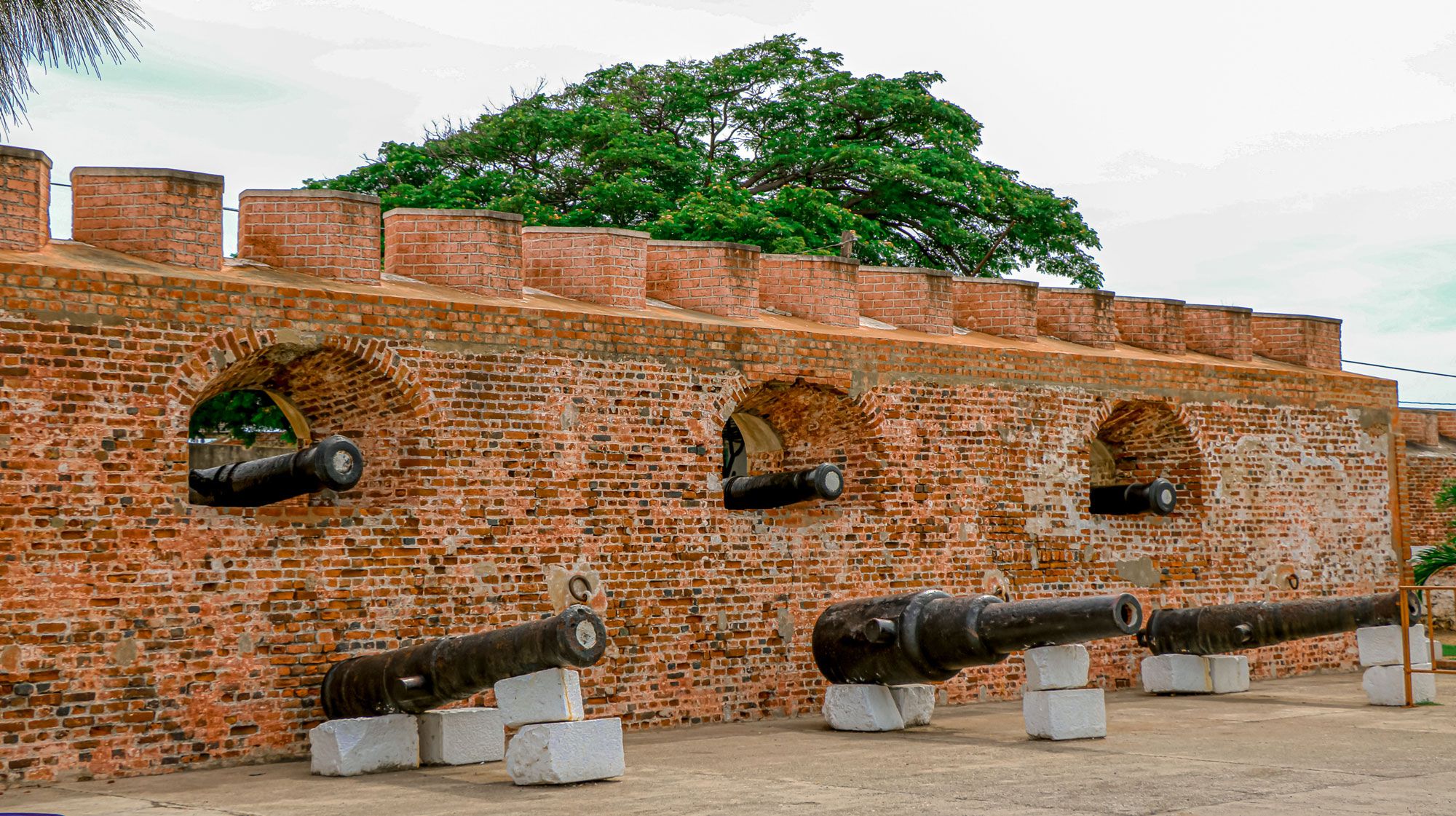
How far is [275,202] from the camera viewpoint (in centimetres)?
1061

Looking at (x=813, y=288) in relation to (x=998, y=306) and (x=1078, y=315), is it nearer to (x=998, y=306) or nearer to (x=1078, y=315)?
(x=998, y=306)

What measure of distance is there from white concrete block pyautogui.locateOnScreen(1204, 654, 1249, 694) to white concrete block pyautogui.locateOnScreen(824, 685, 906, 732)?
3.81 m

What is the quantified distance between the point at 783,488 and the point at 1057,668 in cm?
261

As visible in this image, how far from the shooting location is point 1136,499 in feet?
46.1

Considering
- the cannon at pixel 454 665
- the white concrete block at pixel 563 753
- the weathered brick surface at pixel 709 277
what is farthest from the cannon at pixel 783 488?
the white concrete block at pixel 563 753

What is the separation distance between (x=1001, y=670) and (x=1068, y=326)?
359 cm

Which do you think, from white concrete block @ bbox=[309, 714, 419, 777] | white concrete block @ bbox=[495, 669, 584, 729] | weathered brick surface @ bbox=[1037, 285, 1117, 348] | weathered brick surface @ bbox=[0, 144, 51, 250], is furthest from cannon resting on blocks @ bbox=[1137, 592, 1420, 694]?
weathered brick surface @ bbox=[0, 144, 51, 250]

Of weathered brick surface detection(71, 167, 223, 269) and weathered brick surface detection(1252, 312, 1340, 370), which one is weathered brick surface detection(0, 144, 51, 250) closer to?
weathered brick surface detection(71, 167, 223, 269)

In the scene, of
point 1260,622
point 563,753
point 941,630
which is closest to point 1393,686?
point 1260,622

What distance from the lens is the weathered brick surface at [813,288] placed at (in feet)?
42.5

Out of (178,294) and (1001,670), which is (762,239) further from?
(178,294)

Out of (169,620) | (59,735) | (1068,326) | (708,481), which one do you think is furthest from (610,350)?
(1068,326)

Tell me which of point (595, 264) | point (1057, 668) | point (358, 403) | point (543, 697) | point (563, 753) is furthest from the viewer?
point (595, 264)

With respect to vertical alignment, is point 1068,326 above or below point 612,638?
above
